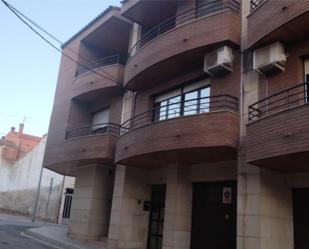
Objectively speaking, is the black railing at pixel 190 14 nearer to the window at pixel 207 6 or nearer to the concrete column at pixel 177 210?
the window at pixel 207 6

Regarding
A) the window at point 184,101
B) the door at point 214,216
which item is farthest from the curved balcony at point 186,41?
the door at point 214,216

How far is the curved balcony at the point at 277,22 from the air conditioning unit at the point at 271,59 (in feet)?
0.59

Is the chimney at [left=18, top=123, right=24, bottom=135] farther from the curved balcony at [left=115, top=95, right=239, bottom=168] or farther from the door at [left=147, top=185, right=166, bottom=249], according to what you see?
the curved balcony at [left=115, top=95, right=239, bottom=168]

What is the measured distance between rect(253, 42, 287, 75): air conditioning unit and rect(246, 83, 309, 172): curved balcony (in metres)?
0.77

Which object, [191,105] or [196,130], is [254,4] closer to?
[191,105]

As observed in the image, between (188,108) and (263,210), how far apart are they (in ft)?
14.5

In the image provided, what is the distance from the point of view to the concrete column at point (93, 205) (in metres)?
16.9

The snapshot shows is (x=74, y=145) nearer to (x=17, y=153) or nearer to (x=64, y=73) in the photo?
(x=64, y=73)

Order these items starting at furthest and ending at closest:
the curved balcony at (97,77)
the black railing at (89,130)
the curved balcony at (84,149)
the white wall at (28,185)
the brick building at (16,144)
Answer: the brick building at (16,144), the white wall at (28,185), the black railing at (89,130), the curved balcony at (97,77), the curved balcony at (84,149)

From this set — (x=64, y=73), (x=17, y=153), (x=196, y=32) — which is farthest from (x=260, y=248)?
(x=17, y=153)

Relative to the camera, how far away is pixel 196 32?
12305 mm

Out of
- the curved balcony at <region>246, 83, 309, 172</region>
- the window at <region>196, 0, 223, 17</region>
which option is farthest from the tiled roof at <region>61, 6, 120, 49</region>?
the curved balcony at <region>246, 83, 309, 172</region>

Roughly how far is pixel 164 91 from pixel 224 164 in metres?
3.82

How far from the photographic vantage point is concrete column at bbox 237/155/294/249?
32.6ft
